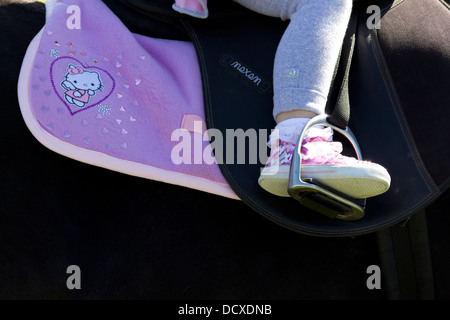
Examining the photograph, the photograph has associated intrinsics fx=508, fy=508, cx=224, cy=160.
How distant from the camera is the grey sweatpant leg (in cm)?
100

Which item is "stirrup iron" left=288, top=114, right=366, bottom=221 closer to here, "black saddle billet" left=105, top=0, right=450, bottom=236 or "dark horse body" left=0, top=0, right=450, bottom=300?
"black saddle billet" left=105, top=0, right=450, bottom=236

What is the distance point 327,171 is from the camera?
917 mm

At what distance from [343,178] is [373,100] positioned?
0.27 m

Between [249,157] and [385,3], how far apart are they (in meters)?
0.48

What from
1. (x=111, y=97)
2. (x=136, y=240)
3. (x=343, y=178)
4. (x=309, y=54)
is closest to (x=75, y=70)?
(x=111, y=97)

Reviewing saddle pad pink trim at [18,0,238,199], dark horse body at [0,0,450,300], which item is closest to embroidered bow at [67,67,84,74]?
saddle pad pink trim at [18,0,238,199]

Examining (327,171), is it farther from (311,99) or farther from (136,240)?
(136,240)

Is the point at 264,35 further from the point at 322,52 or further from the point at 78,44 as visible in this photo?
the point at 78,44

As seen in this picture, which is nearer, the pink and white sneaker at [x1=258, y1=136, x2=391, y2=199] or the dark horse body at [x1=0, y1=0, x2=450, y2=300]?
the pink and white sneaker at [x1=258, y1=136, x2=391, y2=199]

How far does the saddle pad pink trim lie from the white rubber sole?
0.38ft

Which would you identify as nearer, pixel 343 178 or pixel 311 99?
pixel 343 178

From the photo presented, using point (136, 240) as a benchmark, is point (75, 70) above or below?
above

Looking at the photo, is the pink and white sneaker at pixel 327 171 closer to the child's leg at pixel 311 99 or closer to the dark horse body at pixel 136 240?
the child's leg at pixel 311 99

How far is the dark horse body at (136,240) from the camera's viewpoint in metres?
1.08
